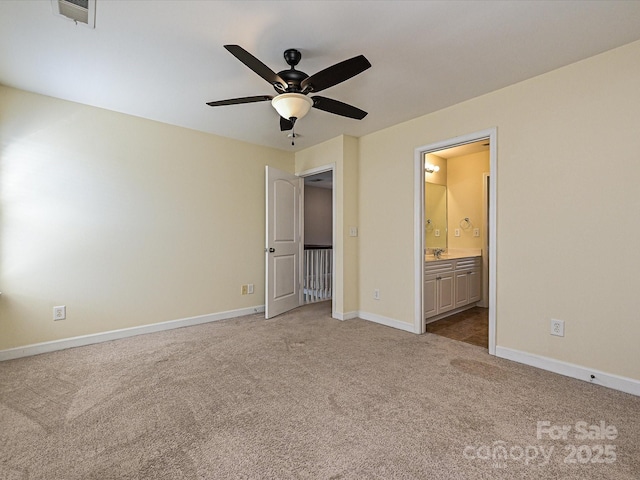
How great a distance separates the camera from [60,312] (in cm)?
294

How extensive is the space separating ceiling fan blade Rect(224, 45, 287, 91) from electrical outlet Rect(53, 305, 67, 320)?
2882 millimetres

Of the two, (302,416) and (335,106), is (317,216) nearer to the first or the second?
(335,106)

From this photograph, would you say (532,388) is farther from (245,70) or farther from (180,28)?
(180,28)

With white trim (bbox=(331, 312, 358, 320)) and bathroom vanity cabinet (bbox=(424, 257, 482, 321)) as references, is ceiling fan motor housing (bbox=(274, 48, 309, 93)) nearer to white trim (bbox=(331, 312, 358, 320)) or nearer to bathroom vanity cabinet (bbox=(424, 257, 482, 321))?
bathroom vanity cabinet (bbox=(424, 257, 482, 321))

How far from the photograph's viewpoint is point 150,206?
3461 mm

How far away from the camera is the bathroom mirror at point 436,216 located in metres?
5.00

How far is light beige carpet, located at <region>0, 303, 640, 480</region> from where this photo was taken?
4.69 ft

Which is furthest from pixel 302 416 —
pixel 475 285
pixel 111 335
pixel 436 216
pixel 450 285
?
pixel 436 216

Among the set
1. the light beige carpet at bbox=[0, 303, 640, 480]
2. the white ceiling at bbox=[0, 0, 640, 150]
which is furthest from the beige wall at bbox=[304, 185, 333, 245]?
the light beige carpet at bbox=[0, 303, 640, 480]

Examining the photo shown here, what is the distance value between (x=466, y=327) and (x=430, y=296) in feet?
1.77

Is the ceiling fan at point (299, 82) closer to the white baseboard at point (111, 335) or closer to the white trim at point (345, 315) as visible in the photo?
the white trim at point (345, 315)

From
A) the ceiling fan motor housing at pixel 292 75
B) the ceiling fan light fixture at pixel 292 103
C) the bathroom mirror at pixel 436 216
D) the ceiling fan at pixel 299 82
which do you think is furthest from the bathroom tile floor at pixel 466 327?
the ceiling fan motor housing at pixel 292 75

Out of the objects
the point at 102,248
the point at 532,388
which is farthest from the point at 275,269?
the point at 532,388

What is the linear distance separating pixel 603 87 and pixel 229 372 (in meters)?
3.48
